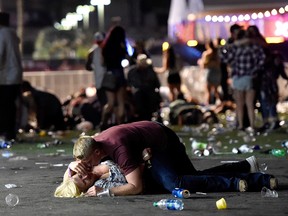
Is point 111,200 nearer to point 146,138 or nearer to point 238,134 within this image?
point 146,138

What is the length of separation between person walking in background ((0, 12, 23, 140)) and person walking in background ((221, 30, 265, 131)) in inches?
152

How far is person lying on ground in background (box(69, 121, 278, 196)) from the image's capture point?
33.6ft

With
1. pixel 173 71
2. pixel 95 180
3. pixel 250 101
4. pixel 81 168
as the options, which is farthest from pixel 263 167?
pixel 173 71

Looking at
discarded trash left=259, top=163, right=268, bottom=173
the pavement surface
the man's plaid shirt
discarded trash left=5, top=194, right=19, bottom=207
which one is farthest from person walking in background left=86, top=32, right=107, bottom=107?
discarded trash left=5, top=194, right=19, bottom=207

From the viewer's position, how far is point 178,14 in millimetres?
37250

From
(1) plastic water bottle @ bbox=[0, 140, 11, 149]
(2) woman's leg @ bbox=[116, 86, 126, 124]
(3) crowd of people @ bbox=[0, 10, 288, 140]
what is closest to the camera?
(1) plastic water bottle @ bbox=[0, 140, 11, 149]

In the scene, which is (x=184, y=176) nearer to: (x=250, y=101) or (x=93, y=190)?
(x=93, y=190)

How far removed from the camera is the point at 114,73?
20953 mm

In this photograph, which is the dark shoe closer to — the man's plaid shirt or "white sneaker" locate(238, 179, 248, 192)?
the man's plaid shirt

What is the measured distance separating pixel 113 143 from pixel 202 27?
2443 cm

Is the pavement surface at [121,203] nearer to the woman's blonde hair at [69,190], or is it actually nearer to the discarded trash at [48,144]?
the woman's blonde hair at [69,190]

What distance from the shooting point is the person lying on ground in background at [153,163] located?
10.2 metres

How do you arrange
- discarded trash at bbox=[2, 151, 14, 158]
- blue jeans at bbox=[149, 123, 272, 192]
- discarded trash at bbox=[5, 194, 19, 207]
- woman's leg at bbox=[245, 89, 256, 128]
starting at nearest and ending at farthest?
discarded trash at bbox=[5, 194, 19, 207] < blue jeans at bbox=[149, 123, 272, 192] < discarded trash at bbox=[2, 151, 14, 158] < woman's leg at bbox=[245, 89, 256, 128]

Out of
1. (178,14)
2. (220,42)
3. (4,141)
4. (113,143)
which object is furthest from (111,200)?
(178,14)
